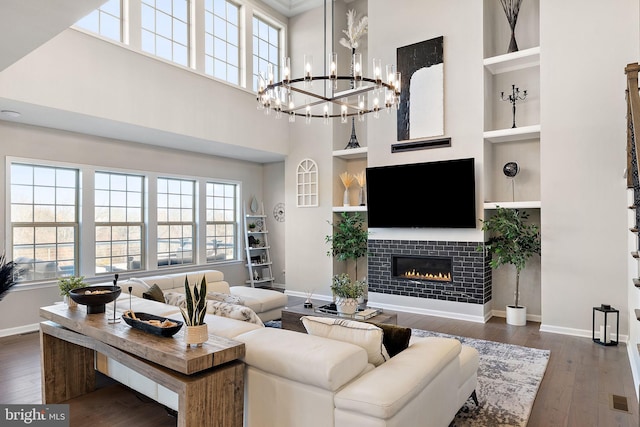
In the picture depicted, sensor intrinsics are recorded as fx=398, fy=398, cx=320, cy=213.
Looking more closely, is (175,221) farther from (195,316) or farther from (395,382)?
(395,382)

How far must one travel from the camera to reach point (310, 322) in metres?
2.57

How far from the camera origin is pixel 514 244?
5.39 metres

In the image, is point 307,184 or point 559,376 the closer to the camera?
point 559,376

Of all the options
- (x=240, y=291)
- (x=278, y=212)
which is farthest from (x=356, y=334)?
(x=278, y=212)

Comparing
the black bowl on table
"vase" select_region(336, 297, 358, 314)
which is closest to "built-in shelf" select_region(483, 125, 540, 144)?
"vase" select_region(336, 297, 358, 314)

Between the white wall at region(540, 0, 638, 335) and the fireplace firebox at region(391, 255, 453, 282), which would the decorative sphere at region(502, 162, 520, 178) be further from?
the fireplace firebox at region(391, 255, 453, 282)

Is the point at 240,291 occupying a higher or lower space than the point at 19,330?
higher

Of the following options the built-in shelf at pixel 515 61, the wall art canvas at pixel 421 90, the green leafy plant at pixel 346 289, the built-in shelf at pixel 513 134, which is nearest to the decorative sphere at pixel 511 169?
the built-in shelf at pixel 513 134

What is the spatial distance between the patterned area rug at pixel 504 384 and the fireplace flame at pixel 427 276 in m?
1.34

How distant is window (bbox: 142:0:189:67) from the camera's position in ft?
19.3

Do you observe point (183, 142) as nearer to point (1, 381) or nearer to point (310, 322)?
point (1, 381)

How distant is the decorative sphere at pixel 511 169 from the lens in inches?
226

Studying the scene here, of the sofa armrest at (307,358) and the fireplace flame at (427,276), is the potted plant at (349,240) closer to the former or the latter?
the fireplace flame at (427,276)

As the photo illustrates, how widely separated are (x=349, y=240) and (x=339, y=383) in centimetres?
515
